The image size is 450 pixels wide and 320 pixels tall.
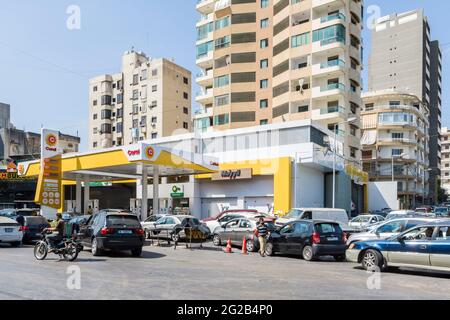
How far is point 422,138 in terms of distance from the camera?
280ft

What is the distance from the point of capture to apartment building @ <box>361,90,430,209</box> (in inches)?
2980

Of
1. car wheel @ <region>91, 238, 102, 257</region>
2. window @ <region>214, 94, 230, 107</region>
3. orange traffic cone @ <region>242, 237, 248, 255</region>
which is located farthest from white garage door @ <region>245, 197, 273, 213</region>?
window @ <region>214, 94, 230, 107</region>

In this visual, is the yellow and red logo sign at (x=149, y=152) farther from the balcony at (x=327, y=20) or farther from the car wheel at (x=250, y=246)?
the balcony at (x=327, y=20)

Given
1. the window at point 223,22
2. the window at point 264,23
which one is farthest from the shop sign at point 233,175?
the window at point 223,22

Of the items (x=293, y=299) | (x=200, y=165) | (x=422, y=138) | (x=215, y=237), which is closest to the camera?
(x=293, y=299)

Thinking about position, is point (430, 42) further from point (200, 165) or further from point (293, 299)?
point (293, 299)

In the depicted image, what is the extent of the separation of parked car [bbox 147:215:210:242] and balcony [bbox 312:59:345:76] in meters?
30.7

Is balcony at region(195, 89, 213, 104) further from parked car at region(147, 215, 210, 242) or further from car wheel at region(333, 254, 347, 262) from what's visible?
car wheel at region(333, 254, 347, 262)

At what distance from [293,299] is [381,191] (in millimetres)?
51863

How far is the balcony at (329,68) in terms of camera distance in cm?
4822

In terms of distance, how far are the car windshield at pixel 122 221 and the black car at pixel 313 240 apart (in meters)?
5.78

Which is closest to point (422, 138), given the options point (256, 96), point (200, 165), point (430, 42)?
point (430, 42)

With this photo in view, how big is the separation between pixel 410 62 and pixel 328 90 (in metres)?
53.5

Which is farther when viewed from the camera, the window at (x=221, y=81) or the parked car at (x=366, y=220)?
the window at (x=221, y=81)
